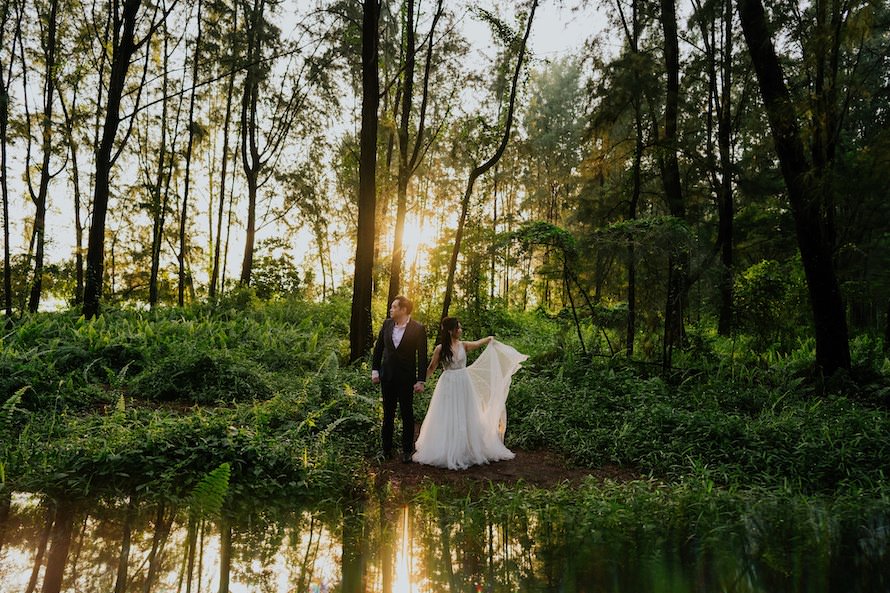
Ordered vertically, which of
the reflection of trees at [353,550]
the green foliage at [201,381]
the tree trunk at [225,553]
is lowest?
the reflection of trees at [353,550]

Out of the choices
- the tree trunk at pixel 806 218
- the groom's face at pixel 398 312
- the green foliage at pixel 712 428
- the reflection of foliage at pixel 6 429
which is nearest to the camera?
the reflection of foliage at pixel 6 429

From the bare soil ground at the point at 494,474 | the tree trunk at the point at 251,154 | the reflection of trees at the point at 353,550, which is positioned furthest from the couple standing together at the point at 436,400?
the tree trunk at the point at 251,154

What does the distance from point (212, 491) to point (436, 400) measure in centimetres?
331

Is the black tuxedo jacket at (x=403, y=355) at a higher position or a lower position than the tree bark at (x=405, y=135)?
lower

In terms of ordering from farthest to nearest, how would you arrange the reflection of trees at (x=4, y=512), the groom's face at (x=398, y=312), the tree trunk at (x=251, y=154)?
the tree trunk at (x=251, y=154), the groom's face at (x=398, y=312), the reflection of trees at (x=4, y=512)

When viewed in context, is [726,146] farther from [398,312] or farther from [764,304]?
[398,312]

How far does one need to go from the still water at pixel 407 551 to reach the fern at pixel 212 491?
6cm

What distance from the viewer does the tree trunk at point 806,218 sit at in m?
9.62

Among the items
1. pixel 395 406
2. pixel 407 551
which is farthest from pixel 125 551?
pixel 395 406

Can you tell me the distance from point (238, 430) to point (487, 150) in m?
11.1

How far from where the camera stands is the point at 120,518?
13.8ft

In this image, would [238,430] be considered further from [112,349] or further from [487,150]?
[487,150]

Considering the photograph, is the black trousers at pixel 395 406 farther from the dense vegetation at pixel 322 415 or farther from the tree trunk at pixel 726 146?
the tree trunk at pixel 726 146

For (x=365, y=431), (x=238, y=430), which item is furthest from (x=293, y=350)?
(x=238, y=430)
